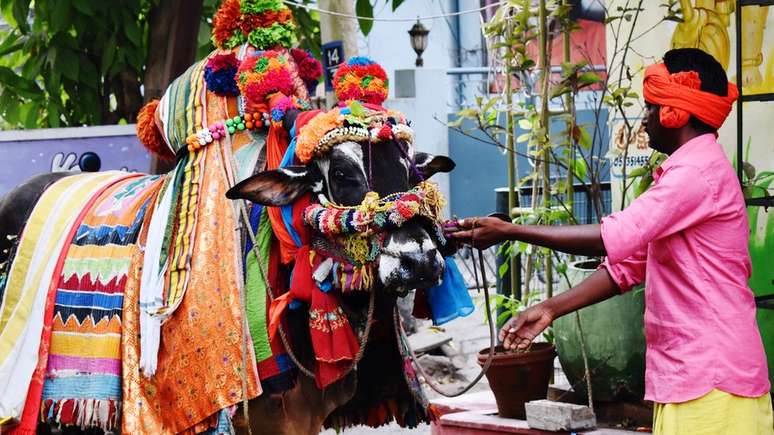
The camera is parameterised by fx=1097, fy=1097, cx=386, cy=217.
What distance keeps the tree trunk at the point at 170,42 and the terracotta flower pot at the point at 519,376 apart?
3037 millimetres

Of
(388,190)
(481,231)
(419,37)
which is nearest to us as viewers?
(481,231)

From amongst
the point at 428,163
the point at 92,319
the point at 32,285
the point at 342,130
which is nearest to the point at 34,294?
the point at 32,285

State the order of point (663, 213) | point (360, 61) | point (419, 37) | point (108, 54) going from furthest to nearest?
point (419, 37) < point (108, 54) < point (360, 61) < point (663, 213)

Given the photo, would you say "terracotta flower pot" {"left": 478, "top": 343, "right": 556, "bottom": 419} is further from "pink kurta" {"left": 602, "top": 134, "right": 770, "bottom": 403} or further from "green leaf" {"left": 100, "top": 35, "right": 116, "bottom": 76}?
"green leaf" {"left": 100, "top": 35, "right": 116, "bottom": 76}

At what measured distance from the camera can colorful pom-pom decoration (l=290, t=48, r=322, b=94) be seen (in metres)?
4.36

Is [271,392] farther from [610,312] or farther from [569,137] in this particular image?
[569,137]

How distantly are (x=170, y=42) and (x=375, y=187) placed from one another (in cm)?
394

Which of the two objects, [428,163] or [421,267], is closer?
[421,267]

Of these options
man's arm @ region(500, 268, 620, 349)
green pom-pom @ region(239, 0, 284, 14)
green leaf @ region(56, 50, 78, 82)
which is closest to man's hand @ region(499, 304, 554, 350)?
man's arm @ region(500, 268, 620, 349)

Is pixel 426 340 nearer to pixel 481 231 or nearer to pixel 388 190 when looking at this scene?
pixel 388 190

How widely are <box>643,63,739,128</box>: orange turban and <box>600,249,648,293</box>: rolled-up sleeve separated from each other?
17.0 inches

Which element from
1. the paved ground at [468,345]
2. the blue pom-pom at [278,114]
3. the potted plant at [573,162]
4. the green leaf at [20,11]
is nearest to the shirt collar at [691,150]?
the blue pom-pom at [278,114]

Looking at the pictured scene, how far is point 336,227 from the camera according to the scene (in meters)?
3.63

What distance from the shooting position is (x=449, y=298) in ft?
13.0
